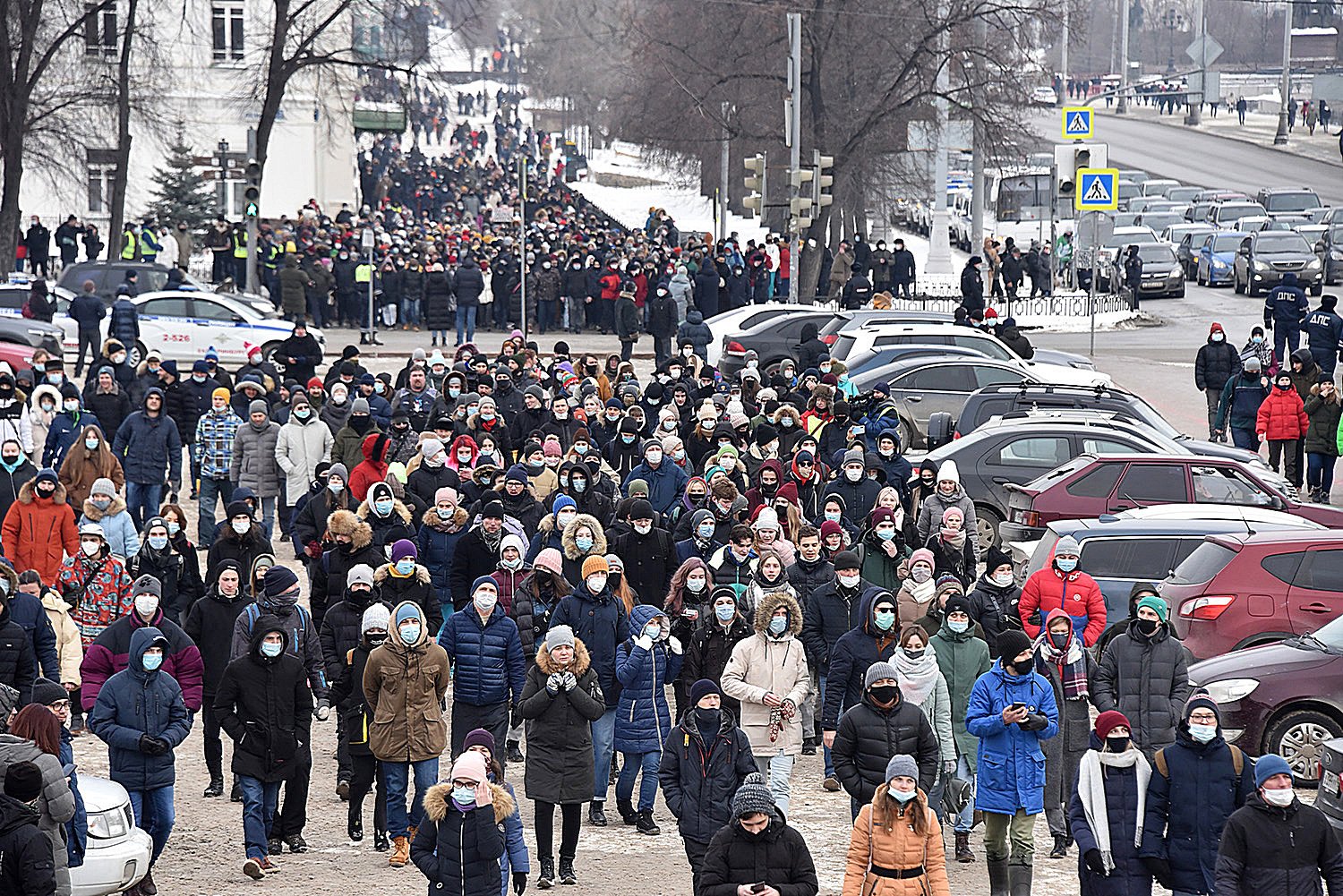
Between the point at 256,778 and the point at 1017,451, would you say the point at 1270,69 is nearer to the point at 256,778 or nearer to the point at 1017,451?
the point at 1017,451

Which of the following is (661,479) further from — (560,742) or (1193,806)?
(1193,806)

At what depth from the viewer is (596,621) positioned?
12.4 metres

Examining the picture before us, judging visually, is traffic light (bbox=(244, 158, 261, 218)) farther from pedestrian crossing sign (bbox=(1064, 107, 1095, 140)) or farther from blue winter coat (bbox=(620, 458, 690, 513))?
blue winter coat (bbox=(620, 458, 690, 513))

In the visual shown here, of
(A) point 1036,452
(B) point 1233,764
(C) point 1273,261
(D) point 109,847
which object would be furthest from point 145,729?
(C) point 1273,261

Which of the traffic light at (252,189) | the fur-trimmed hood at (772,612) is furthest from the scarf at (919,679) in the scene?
the traffic light at (252,189)

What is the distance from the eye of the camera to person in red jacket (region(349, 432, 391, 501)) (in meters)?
17.4

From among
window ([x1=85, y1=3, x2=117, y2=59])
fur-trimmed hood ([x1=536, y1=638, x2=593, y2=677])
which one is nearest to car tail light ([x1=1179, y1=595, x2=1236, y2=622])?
fur-trimmed hood ([x1=536, y1=638, x2=593, y2=677])

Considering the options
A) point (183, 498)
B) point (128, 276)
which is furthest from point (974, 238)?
point (183, 498)

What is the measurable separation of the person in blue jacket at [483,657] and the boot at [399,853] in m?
0.71

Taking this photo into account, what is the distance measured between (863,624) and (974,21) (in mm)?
38899

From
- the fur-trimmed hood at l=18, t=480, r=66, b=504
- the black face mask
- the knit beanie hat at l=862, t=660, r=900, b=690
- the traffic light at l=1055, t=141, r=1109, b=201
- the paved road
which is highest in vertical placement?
the paved road

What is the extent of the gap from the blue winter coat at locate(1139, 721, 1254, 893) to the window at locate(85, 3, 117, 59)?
45506 millimetres

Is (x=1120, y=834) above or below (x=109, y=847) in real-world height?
above

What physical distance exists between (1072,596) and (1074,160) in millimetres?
21415
